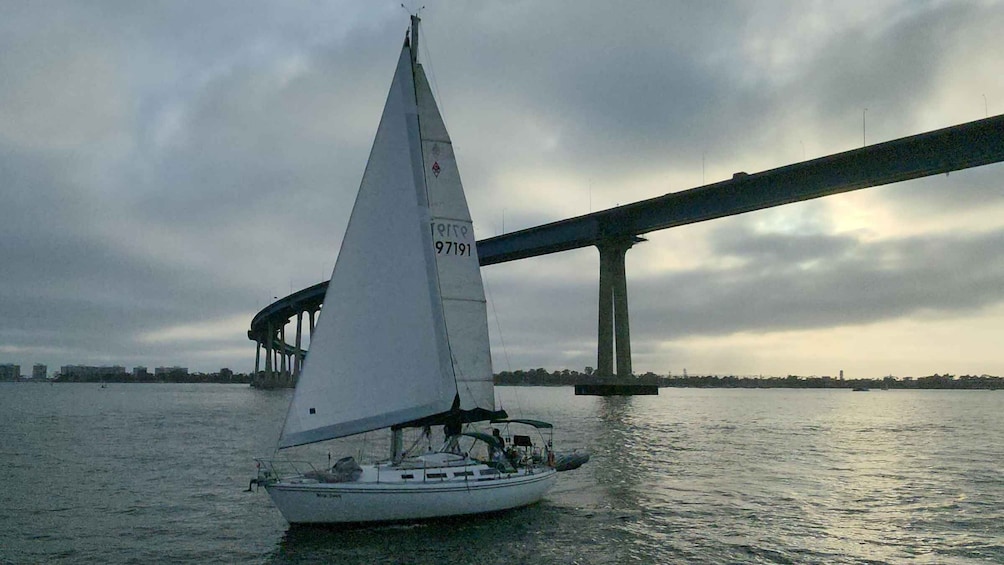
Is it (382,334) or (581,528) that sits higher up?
(382,334)

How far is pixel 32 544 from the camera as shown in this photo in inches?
704

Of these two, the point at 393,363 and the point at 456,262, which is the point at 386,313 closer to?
the point at 393,363

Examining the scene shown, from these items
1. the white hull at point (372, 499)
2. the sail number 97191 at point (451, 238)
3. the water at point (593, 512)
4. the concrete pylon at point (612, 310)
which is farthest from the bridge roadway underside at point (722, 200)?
the white hull at point (372, 499)

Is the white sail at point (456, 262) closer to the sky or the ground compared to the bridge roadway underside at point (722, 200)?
closer to the ground

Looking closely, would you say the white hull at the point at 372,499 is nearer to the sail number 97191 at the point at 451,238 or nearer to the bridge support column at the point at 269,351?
the sail number 97191 at the point at 451,238

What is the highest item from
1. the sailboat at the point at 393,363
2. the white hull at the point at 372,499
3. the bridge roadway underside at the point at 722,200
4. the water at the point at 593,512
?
the bridge roadway underside at the point at 722,200

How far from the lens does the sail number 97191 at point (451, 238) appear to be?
20344 millimetres

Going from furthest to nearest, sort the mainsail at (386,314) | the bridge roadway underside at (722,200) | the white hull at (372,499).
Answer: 1. the bridge roadway underside at (722,200)
2. the mainsail at (386,314)
3. the white hull at (372,499)

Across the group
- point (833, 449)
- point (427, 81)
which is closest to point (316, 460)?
point (427, 81)

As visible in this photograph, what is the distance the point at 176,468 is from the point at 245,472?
3.30 meters

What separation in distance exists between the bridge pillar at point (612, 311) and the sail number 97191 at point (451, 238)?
64570 millimetres

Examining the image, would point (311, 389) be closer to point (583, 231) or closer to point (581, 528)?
point (581, 528)

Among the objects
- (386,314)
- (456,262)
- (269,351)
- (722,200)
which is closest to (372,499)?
(386,314)

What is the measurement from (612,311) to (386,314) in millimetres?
70857
